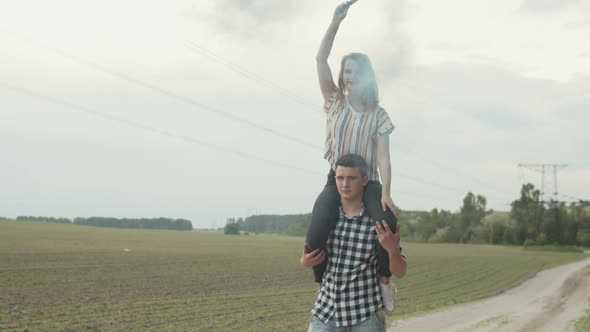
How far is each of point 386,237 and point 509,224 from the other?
106m

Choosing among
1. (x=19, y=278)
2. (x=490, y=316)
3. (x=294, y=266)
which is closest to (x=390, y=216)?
(x=490, y=316)

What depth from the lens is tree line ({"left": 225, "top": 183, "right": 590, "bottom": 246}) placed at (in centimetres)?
9494

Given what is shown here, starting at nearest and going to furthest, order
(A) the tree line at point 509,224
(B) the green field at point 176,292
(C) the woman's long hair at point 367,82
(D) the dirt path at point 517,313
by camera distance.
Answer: (C) the woman's long hair at point 367,82 → (D) the dirt path at point 517,313 → (B) the green field at point 176,292 → (A) the tree line at point 509,224

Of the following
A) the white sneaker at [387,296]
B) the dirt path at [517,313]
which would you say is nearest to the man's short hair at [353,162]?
the white sneaker at [387,296]

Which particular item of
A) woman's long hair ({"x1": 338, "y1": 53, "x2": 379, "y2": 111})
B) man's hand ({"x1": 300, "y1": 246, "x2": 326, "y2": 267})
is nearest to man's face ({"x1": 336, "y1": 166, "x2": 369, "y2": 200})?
man's hand ({"x1": 300, "y1": 246, "x2": 326, "y2": 267})

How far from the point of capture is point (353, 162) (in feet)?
12.8

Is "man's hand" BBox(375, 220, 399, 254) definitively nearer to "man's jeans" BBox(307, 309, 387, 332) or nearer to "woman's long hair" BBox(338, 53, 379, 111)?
"man's jeans" BBox(307, 309, 387, 332)

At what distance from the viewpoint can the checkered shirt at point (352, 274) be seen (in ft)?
12.6

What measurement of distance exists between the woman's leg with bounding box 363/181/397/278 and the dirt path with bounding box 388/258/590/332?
11462mm

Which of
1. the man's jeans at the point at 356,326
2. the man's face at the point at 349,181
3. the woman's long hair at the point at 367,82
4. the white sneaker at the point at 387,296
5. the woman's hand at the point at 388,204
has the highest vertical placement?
the woman's long hair at the point at 367,82

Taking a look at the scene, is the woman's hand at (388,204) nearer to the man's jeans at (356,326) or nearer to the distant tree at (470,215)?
the man's jeans at (356,326)

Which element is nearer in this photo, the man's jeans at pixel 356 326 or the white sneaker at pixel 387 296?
the man's jeans at pixel 356 326

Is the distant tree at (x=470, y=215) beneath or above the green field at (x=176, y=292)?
above

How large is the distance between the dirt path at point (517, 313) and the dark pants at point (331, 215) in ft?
37.7
